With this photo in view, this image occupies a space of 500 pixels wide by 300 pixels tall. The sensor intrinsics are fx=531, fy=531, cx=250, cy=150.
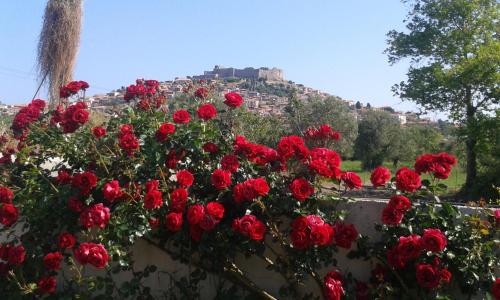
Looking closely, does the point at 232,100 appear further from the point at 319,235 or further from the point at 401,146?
the point at 401,146

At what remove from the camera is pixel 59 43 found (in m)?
8.09

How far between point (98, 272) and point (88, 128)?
1072 mm

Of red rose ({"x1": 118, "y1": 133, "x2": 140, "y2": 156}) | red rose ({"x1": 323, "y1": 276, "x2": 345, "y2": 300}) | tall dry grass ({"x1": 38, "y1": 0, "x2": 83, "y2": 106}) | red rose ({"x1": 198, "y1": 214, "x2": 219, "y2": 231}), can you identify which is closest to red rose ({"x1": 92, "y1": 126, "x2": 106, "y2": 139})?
red rose ({"x1": 118, "y1": 133, "x2": 140, "y2": 156})

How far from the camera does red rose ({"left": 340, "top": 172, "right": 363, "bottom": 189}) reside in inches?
130

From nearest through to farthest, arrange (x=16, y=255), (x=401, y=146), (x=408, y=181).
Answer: (x=408, y=181), (x=16, y=255), (x=401, y=146)

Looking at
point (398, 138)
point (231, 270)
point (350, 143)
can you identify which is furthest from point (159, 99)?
point (398, 138)

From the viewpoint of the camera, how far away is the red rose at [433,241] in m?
2.96

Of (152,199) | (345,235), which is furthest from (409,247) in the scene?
(152,199)

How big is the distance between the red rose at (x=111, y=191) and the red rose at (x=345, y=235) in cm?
137

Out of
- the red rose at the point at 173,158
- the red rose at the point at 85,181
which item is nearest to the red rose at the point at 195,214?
the red rose at the point at 173,158

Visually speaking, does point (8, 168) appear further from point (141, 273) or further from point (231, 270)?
point (231, 270)

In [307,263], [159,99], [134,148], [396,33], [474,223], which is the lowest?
[307,263]

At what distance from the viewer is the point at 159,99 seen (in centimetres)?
460

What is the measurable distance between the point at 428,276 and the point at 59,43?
267 inches
